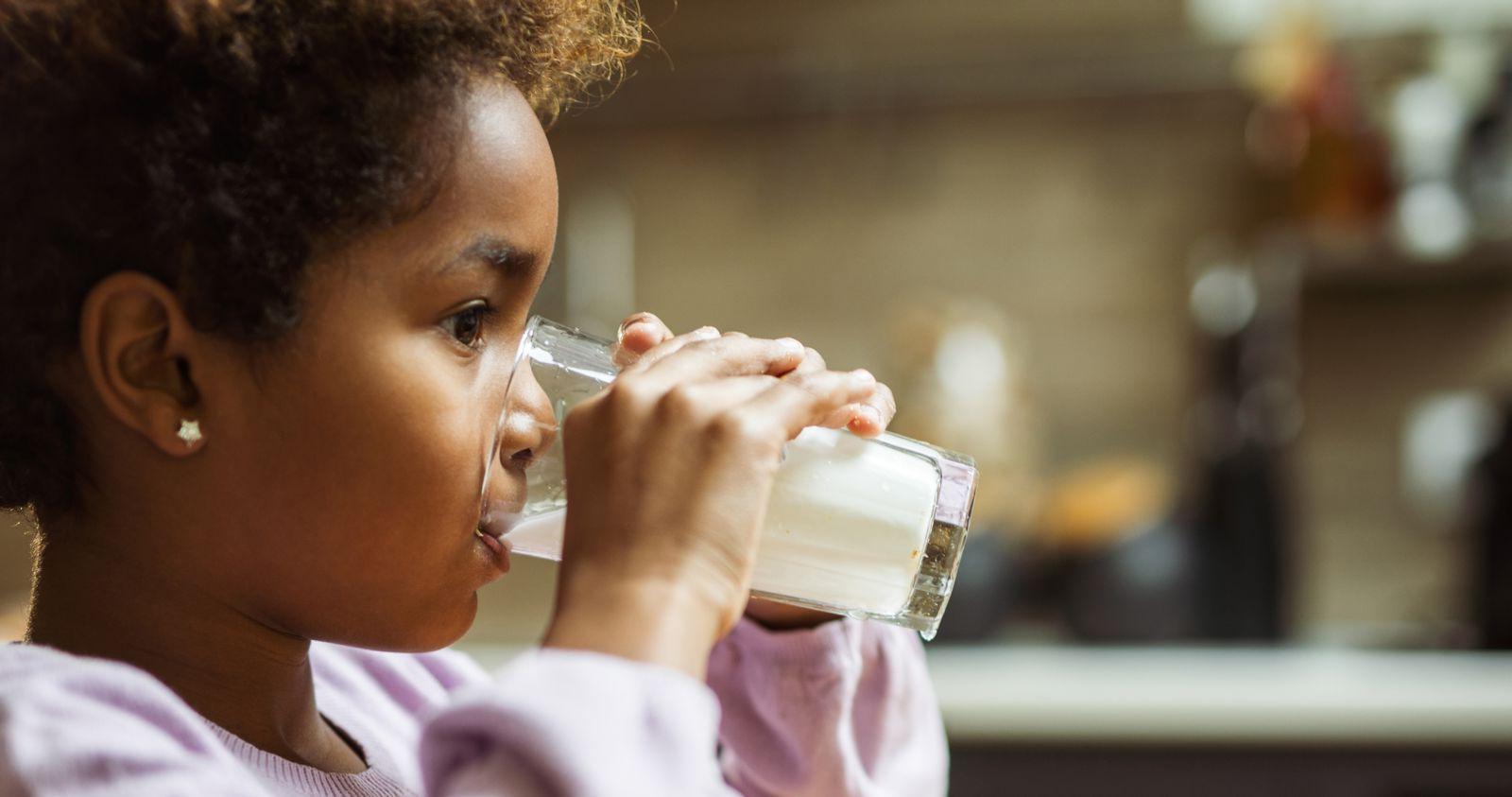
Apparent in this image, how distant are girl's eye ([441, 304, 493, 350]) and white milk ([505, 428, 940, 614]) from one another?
9 cm

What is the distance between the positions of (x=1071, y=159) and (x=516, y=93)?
1.70 meters

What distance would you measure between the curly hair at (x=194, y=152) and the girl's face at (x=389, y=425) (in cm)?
2

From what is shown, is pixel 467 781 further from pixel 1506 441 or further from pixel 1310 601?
pixel 1310 601

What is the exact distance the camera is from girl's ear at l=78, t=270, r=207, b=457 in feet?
1.98

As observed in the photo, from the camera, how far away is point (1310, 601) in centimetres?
222

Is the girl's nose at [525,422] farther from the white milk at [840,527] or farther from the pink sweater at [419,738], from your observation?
the pink sweater at [419,738]

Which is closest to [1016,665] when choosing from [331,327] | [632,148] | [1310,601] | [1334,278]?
[1310,601]

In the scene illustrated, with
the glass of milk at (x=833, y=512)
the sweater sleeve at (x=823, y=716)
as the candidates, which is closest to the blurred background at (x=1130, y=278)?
the sweater sleeve at (x=823, y=716)

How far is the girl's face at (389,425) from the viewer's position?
0.62 meters

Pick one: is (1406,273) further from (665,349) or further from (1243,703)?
(665,349)

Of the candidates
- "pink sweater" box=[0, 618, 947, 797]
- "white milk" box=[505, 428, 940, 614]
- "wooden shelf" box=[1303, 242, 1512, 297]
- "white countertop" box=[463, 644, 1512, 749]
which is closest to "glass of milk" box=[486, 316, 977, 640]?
"white milk" box=[505, 428, 940, 614]

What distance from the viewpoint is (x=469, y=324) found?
670 mm

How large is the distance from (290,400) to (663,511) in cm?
19

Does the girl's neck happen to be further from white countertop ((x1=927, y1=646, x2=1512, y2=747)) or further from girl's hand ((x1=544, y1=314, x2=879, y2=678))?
white countertop ((x1=927, y1=646, x2=1512, y2=747))
